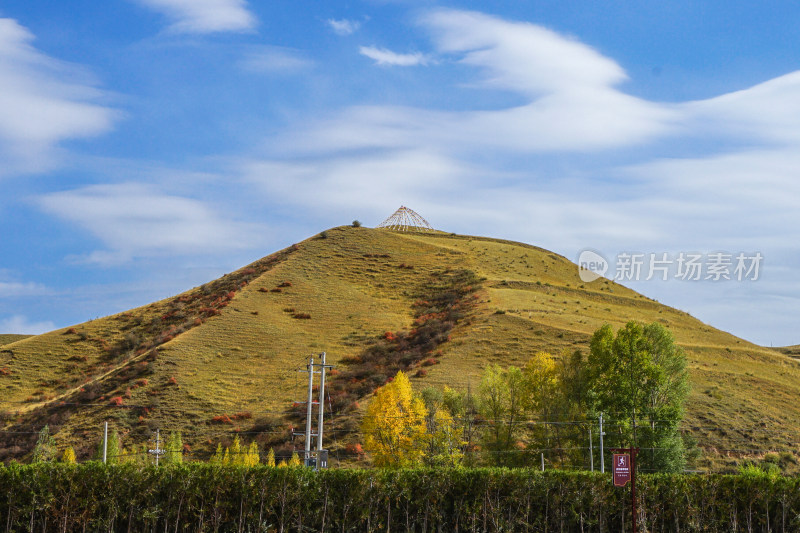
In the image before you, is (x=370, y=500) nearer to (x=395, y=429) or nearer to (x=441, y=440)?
(x=441, y=440)

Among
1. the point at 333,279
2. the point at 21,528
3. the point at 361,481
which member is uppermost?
the point at 333,279

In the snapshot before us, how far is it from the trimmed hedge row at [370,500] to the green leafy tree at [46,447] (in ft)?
145

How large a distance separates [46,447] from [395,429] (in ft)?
123

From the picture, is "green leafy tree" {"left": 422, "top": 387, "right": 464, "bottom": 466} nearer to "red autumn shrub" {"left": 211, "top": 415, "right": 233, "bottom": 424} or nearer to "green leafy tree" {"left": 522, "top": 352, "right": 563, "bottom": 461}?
"green leafy tree" {"left": 522, "top": 352, "right": 563, "bottom": 461}

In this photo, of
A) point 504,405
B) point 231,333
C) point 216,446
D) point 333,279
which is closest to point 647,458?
point 504,405

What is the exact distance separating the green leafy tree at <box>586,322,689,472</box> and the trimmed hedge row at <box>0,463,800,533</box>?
24794 millimetres

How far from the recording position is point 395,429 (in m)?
65.9

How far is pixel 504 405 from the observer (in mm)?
72688

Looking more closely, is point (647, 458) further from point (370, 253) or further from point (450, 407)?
point (370, 253)

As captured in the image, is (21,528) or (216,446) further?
(216,446)

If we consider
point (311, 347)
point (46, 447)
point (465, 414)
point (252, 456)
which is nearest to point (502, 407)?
point (465, 414)

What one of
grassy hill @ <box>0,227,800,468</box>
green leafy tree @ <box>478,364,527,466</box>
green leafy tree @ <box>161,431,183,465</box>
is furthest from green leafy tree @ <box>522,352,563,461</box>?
green leafy tree @ <box>161,431,183,465</box>

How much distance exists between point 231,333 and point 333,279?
31.7 m

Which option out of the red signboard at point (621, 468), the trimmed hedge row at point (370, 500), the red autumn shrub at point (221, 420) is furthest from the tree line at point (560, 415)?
the red signboard at point (621, 468)
